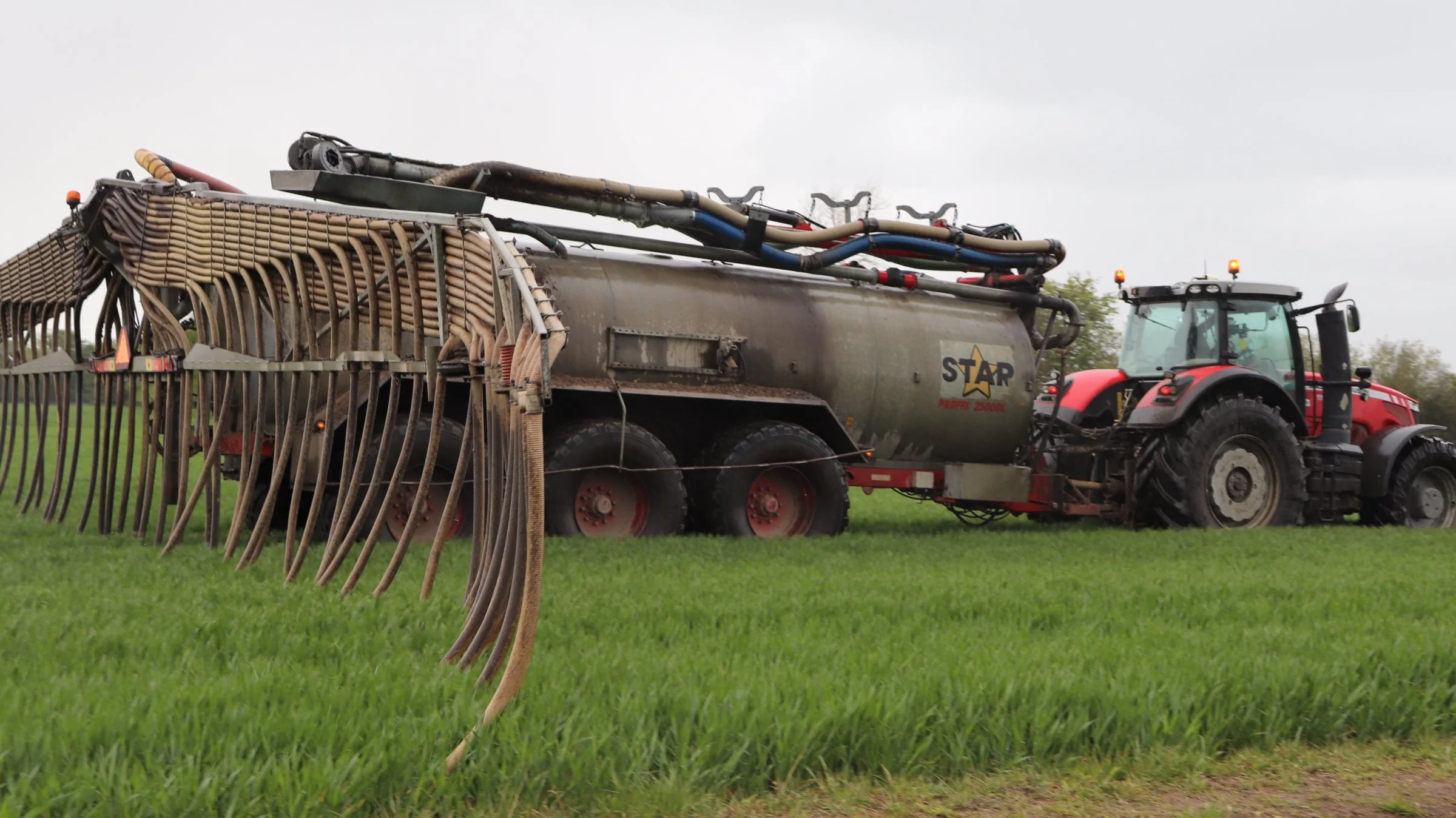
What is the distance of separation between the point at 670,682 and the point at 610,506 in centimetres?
615

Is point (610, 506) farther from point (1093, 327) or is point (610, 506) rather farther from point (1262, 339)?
point (1093, 327)

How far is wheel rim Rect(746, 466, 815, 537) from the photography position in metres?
11.6

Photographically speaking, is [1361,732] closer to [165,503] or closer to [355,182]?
[355,182]

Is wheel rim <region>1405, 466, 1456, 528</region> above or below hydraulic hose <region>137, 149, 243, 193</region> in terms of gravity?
below

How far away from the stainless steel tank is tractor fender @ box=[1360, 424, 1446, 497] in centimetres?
382

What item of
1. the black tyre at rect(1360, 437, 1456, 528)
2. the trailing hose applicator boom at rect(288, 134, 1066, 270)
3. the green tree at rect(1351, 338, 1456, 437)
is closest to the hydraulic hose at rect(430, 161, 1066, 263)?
the trailing hose applicator boom at rect(288, 134, 1066, 270)

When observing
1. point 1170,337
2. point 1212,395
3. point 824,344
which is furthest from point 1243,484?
point 824,344

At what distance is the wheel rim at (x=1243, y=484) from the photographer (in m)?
12.9

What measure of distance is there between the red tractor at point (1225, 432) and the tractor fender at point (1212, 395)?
15mm

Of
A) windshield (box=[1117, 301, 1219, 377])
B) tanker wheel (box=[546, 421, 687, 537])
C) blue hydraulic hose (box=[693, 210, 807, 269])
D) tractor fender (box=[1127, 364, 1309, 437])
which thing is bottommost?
tanker wheel (box=[546, 421, 687, 537])

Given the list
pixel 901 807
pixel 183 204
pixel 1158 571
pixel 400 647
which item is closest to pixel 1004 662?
pixel 901 807

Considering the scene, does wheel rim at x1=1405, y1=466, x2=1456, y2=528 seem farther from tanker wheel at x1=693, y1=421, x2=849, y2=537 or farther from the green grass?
the green grass

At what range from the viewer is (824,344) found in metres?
11.8

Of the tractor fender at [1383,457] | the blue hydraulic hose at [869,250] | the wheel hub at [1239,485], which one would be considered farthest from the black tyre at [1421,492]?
the blue hydraulic hose at [869,250]
